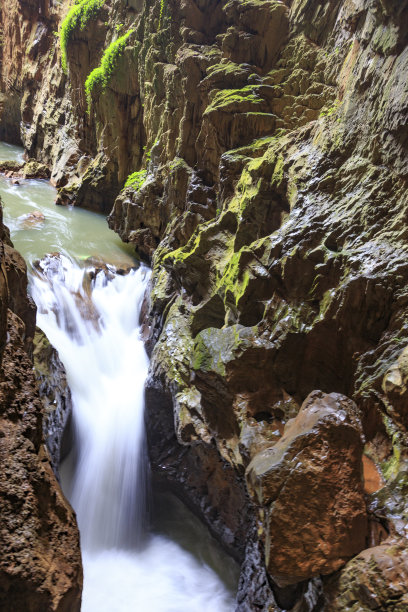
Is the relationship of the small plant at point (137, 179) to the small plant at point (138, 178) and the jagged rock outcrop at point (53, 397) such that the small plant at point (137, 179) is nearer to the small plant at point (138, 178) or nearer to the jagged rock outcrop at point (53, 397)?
the small plant at point (138, 178)

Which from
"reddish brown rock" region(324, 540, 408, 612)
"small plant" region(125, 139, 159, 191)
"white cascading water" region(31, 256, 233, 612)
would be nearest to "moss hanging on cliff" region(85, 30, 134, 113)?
"small plant" region(125, 139, 159, 191)

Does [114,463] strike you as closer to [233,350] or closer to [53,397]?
[53,397]

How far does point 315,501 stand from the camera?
275 cm

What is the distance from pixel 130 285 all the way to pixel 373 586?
840 centimetres

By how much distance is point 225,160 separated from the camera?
21.9 feet

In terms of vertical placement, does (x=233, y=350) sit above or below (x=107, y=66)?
below

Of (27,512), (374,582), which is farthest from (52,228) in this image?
(374,582)

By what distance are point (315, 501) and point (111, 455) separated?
14.8ft

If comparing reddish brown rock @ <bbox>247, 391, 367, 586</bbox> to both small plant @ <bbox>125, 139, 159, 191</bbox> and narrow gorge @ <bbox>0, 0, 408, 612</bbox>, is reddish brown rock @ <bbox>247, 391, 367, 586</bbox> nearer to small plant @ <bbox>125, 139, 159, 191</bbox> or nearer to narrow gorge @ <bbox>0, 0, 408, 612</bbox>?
narrow gorge @ <bbox>0, 0, 408, 612</bbox>

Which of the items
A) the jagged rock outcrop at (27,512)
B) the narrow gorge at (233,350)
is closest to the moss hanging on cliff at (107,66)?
the narrow gorge at (233,350)

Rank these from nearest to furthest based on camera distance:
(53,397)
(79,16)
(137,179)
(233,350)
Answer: (233,350) → (53,397) → (137,179) → (79,16)

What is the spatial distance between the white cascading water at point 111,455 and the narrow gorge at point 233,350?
0.03m

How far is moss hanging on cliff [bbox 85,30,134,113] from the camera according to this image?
12859 mm

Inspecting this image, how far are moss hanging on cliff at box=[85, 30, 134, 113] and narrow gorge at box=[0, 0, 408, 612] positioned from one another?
6.82 ft
